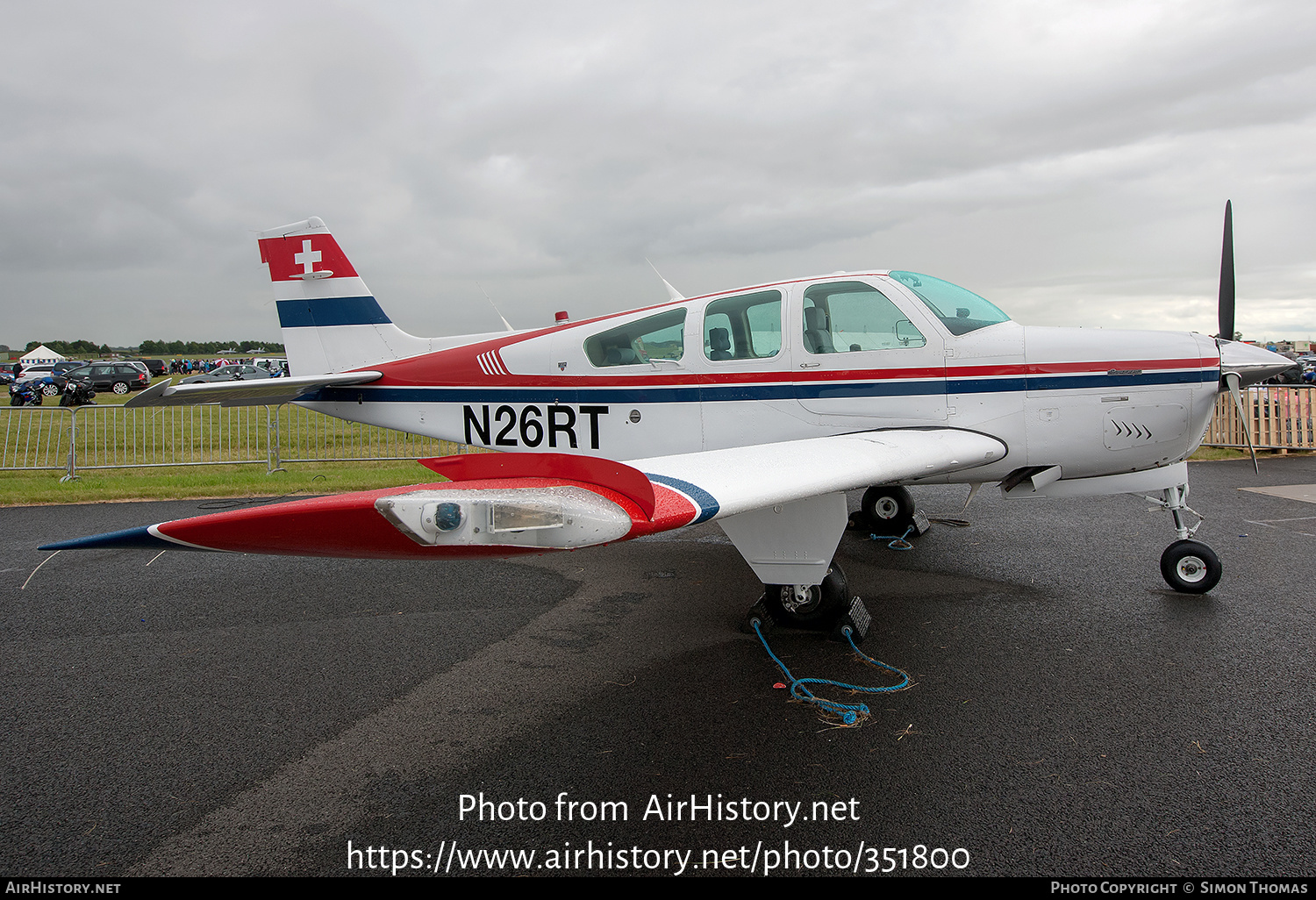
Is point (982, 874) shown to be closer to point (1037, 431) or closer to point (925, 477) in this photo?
point (925, 477)

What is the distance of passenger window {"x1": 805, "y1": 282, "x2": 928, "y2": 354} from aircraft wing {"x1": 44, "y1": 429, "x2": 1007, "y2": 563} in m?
1.55

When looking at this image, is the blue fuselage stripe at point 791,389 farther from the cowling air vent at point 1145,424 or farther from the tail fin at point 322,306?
the tail fin at point 322,306

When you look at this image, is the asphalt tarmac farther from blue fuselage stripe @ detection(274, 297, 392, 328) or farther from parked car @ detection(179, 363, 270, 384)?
parked car @ detection(179, 363, 270, 384)

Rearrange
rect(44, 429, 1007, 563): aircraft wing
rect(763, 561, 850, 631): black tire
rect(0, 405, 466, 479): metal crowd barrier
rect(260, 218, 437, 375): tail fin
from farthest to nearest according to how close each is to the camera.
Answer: rect(0, 405, 466, 479): metal crowd barrier, rect(260, 218, 437, 375): tail fin, rect(763, 561, 850, 631): black tire, rect(44, 429, 1007, 563): aircraft wing

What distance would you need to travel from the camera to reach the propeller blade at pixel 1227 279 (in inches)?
203

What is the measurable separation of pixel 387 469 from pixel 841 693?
381 inches

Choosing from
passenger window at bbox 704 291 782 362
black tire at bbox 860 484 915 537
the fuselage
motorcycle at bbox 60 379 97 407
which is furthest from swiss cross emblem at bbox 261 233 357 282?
motorcycle at bbox 60 379 97 407

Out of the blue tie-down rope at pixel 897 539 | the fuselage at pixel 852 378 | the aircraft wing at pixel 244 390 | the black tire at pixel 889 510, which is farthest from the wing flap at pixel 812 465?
the aircraft wing at pixel 244 390

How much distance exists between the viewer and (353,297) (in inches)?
300

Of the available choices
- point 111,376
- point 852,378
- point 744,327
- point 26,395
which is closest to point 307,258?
point 744,327

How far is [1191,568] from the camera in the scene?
201 inches

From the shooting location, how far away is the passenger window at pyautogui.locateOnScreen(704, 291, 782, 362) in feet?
17.1

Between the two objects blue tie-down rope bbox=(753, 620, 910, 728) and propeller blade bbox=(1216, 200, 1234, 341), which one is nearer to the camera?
blue tie-down rope bbox=(753, 620, 910, 728)
